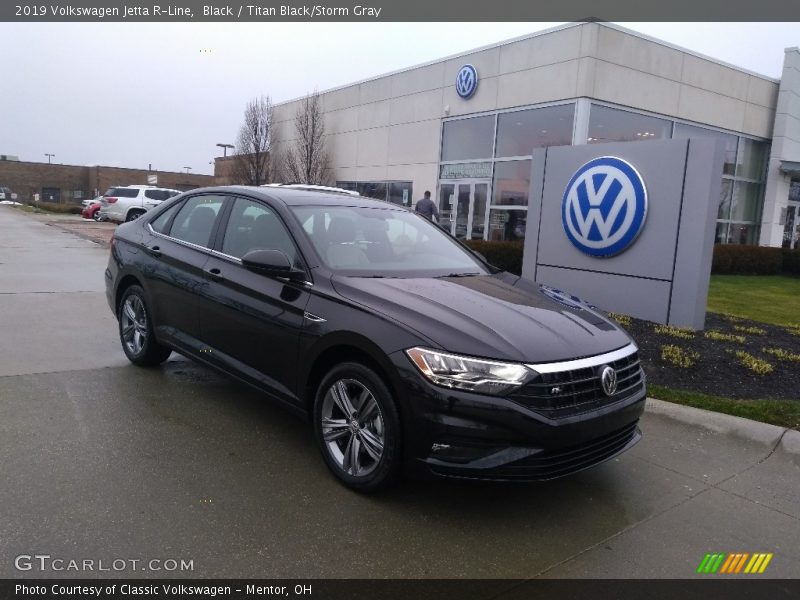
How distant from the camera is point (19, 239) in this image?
19125mm

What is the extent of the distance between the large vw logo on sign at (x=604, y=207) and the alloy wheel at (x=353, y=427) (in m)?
5.88

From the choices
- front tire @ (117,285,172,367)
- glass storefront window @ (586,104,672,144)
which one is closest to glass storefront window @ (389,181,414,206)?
glass storefront window @ (586,104,672,144)

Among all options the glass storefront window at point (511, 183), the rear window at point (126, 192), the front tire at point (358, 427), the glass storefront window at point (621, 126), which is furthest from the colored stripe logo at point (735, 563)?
the rear window at point (126, 192)

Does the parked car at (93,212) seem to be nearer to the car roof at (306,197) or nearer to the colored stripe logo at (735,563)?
the car roof at (306,197)

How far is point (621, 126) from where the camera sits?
1795 cm

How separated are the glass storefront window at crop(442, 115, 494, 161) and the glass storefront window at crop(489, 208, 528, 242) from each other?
201 cm

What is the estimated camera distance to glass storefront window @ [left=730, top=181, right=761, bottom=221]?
21875 millimetres

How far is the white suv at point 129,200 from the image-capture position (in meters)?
30.5

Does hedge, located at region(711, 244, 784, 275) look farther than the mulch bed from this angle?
Yes

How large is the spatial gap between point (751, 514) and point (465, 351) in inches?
78.6

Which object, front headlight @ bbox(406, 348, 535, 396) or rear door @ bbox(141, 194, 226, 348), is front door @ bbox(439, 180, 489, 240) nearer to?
rear door @ bbox(141, 194, 226, 348)

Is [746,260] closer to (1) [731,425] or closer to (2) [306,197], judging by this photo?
(1) [731,425]
